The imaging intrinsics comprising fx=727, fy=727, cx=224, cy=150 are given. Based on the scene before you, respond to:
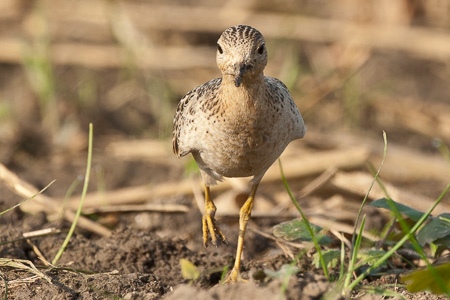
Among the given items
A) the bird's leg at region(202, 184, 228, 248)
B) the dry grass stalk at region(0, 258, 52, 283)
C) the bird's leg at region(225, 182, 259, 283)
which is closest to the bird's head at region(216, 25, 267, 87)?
the bird's leg at region(225, 182, 259, 283)

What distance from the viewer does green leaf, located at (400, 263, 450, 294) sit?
11.4 feet

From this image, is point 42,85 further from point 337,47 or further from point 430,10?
point 430,10

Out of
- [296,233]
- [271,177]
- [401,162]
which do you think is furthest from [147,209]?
[401,162]

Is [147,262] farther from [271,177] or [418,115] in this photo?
[418,115]

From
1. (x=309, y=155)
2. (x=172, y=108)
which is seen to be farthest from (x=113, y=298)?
(x=172, y=108)

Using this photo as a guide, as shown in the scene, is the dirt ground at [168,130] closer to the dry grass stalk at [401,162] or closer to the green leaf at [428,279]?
the dry grass stalk at [401,162]

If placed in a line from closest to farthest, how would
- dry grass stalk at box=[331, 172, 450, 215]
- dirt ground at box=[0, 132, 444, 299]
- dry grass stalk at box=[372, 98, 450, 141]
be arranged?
dirt ground at box=[0, 132, 444, 299] < dry grass stalk at box=[331, 172, 450, 215] < dry grass stalk at box=[372, 98, 450, 141]

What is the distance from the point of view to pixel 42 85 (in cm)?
892

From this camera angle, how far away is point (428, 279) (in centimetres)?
351

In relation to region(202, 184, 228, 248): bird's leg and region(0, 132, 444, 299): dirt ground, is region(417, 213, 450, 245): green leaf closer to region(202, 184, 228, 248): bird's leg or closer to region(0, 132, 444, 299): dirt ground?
region(0, 132, 444, 299): dirt ground

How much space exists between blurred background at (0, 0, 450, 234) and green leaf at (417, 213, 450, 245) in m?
2.67

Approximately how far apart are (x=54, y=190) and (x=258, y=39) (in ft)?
14.3

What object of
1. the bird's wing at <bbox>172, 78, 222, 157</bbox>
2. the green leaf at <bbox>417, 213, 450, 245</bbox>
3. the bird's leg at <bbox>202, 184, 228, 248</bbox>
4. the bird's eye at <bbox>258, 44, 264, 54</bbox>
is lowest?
the bird's leg at <bbox>202, 184, 228, 248</bbox>

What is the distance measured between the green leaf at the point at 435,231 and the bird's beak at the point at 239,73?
60.5 inches
